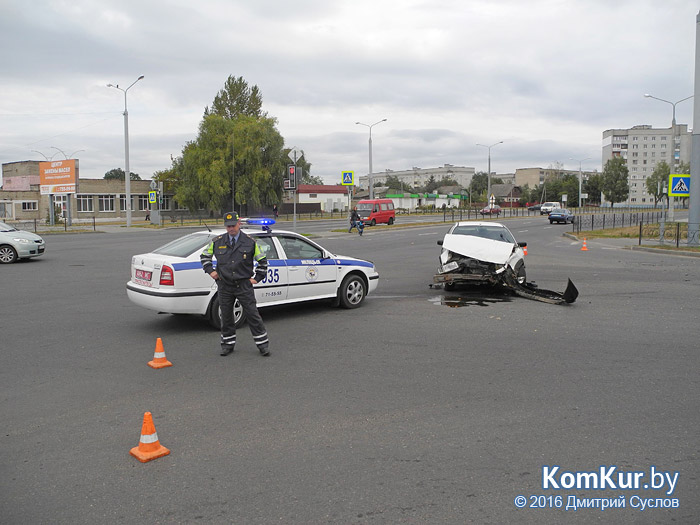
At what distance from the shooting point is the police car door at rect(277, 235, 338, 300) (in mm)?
9281

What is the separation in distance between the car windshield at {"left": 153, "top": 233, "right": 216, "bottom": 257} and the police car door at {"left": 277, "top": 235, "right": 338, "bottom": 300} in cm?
122

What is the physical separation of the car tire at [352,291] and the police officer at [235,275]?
3.16 m

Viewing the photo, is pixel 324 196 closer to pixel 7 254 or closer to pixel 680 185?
pixel 680 185

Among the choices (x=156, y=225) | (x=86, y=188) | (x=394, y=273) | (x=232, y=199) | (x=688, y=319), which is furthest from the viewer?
(x=86, y=188)

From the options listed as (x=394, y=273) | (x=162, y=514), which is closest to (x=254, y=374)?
(x=162, y=514)

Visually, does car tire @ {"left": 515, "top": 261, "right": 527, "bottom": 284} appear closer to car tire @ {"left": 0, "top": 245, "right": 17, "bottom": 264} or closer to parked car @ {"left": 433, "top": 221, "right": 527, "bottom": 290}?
parked car @ {"left": 433, "top": 221, "right": 527, "bottom": 290}

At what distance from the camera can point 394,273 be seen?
15.9 metres

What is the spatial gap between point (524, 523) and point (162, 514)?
2.16 m

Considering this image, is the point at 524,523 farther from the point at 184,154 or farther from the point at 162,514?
the point at 184,154

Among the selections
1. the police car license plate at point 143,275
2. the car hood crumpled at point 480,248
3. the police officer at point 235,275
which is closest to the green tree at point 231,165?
the car hood crumpled at point 480,248

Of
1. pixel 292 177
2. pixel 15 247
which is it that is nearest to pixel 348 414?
pixel 15 247

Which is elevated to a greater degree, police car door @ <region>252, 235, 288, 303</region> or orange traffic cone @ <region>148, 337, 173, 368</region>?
police car door @ <region>252, 235, 288, 303</region>

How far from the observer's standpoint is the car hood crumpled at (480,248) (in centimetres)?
1166

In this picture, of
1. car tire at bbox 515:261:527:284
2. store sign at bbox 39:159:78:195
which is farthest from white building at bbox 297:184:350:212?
car tire at bbox 515:261:527:284
